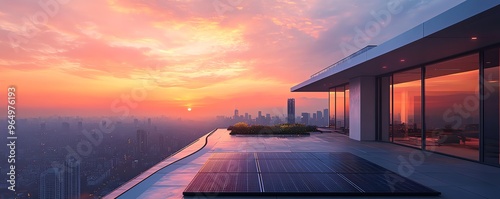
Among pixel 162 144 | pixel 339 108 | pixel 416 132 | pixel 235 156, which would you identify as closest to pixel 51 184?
pixel 235 156

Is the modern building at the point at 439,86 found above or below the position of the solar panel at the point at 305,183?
above

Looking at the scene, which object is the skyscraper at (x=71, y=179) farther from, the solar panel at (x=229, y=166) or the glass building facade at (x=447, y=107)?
the glass building facade at (x=447, y=107)

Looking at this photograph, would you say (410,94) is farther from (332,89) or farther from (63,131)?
(63,131)

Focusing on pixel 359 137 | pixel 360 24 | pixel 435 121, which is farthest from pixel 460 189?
pixel 360 24

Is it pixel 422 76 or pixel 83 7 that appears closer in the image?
pixel 83 7

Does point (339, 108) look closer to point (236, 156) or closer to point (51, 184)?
point (236, 156)

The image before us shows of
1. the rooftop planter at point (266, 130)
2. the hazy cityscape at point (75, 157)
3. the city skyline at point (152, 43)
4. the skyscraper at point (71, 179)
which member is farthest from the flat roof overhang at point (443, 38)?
the skyscraper at point (71, 179)
